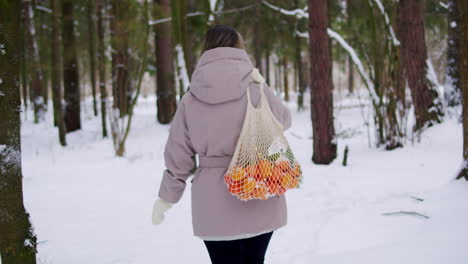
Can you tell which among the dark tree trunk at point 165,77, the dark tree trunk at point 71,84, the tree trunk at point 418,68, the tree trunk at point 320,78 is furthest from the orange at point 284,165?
the dark tree trunk at point 71,84

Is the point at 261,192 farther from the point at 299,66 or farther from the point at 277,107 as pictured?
the point at 299,66

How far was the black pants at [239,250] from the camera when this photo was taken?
219 centimetres

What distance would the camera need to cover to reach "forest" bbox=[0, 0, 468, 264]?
322 centimetres

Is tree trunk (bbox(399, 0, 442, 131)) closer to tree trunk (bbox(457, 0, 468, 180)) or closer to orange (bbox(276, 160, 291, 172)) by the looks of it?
tree trunk (bbox(457, 0, 468, 180))

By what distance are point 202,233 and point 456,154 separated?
5.44 m

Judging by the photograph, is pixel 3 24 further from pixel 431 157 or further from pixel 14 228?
pixel 431 157

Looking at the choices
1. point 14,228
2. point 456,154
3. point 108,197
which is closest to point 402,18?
point 456,154

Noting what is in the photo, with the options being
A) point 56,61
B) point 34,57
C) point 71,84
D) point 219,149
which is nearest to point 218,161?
point 219,149

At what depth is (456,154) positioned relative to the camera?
20.9 ft

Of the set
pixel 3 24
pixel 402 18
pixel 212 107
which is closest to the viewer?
pixel 212 107

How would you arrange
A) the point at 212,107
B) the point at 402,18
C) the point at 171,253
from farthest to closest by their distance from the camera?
the point at 402,18
the point at 171,253
the point at 212,107

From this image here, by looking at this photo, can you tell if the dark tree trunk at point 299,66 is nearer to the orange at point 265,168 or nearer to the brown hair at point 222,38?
the brown hair at point 222,38

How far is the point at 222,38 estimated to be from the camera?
2.19 metres

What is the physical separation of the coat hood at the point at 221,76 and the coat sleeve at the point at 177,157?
0.16 m
